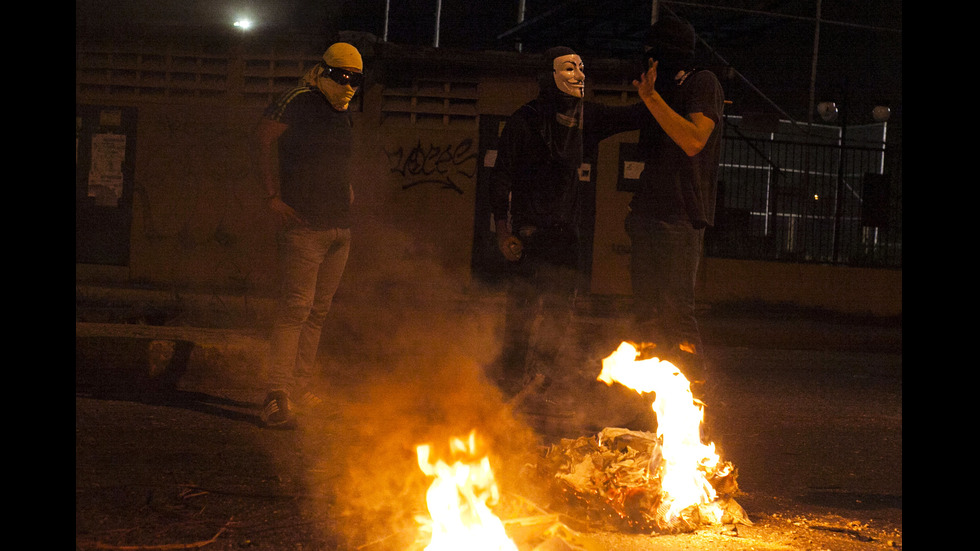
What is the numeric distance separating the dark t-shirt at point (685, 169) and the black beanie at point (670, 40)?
0.61ft

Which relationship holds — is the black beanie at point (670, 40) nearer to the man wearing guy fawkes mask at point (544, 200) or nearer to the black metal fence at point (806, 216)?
the man wearing guy fawkes mask at point (544, 200)

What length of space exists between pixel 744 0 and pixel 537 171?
1304cm

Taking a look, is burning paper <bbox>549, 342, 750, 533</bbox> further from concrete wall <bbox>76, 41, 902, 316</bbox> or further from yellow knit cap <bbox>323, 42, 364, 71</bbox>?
concrete wall <bbox>76, 41, 902, 316</bbox>

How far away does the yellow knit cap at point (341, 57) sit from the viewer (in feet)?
16.3

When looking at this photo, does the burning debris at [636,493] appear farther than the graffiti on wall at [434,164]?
No

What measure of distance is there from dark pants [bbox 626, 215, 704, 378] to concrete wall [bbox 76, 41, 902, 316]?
7953 mm

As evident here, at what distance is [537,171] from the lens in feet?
17.4

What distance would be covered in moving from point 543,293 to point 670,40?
1619 millimetres

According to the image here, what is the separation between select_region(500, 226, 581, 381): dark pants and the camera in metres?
5.31

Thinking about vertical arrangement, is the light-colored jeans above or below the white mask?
below

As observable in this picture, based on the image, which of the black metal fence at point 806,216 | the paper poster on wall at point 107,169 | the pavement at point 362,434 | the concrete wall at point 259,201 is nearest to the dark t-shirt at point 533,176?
the pavement at point 362,434

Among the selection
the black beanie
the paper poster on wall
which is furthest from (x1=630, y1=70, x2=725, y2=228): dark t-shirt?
the paper poster on wall
